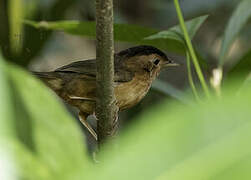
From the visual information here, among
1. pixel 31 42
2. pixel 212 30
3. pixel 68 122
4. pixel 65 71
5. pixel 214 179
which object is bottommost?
pixel 214 179

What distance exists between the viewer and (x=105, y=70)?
6.12 ft

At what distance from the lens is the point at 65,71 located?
13.0 feet

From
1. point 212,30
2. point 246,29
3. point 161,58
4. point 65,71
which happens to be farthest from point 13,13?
point 212,30

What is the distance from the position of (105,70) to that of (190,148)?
1.17 meters

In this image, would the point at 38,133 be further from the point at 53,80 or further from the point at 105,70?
the point at 53,80

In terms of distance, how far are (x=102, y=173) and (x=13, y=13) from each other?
258 cm

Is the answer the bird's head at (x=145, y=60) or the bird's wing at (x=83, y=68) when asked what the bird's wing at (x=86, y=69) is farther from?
the bird's head at (x=145, y=60)

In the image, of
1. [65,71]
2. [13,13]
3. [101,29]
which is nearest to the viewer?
[101,29]

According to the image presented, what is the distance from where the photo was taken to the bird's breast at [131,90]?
12.7 feet

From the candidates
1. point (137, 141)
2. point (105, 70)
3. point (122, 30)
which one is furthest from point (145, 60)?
point (137, 141)

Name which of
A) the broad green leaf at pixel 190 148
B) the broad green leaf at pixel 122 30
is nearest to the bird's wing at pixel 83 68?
the broad green leaf at pixel 122 30

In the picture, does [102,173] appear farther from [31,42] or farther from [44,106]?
[31,42]

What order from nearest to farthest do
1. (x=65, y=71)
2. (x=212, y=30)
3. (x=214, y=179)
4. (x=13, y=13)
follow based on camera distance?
(x=214, y=179)
(x=13, y=13)
(x=65, y=71)
(x=212, y=30)

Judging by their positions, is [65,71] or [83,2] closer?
[65,71]
